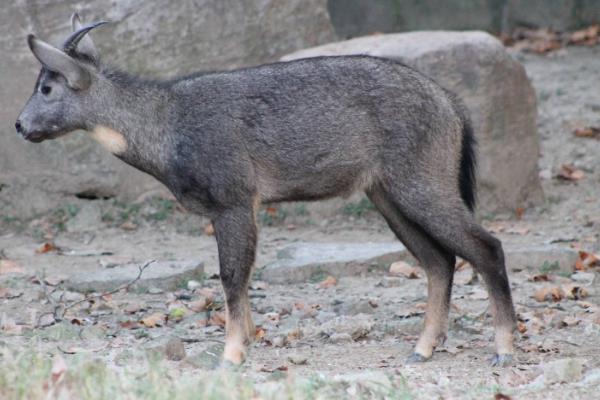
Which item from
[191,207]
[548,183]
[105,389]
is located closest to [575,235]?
[548,183]

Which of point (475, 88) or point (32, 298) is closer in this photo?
point (32, 298)

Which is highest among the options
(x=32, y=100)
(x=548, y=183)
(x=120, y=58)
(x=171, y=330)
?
(x=32, y=100)

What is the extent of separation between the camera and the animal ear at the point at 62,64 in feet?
23.4

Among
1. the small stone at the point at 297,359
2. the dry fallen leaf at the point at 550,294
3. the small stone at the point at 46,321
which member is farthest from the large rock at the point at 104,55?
the small stone at the point at 297,359

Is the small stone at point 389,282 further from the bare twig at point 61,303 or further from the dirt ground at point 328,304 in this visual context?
the bare twig at point 61,303

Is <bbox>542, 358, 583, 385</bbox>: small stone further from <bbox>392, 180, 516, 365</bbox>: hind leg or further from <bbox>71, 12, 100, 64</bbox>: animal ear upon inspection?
<bbox>71, 12, 100, 64</bbox>: animal ear

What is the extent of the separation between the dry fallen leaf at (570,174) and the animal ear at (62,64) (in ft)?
18.7

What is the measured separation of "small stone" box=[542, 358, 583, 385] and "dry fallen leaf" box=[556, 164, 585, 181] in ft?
18.0

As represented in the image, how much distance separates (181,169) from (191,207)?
0.25 m

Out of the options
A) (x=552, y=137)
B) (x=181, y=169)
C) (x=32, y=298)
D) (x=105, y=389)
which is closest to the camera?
(x=105, y=389)

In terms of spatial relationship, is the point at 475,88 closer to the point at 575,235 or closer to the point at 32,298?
the point at 575,235

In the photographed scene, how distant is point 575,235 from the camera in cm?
1009

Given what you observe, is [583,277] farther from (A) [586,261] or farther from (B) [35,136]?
(B) [35,136]

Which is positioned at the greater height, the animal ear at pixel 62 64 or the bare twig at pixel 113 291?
the animal ear at pixel 62 64
